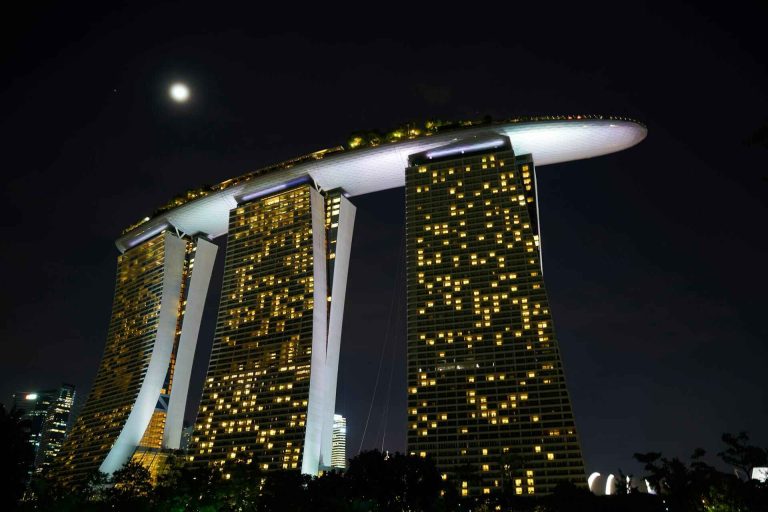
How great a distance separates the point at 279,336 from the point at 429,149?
41474mm

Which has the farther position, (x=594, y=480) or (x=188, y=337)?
(x=188, y=337)

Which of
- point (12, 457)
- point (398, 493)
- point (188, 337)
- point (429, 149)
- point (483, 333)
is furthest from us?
point (188, 337)

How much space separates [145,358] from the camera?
139750mm

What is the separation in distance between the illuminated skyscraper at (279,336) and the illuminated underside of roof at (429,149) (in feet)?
11.5

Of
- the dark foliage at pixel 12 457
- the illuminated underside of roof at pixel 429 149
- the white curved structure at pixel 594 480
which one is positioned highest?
the illuminated underside of roof at pixel 429 149

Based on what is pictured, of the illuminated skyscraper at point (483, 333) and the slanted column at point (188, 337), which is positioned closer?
the illuminated skyscraper at point (483, 333)

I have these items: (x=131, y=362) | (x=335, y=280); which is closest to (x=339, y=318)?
(x=335, y=280)

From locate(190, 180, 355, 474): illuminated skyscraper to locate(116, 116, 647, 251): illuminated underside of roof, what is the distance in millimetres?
3517

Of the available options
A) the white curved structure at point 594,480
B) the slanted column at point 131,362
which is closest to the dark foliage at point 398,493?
the white curved structure at point 594,480

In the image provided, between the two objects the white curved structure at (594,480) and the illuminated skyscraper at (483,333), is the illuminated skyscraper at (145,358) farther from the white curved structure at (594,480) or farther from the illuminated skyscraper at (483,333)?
the white curved structure at (594,480)

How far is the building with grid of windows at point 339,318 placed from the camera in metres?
95.2

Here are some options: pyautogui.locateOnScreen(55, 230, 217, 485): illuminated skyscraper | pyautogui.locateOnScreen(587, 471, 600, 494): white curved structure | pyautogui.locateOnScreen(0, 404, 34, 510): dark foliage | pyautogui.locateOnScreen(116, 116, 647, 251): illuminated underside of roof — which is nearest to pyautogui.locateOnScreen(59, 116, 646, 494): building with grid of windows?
pyautogui.locateOnScreen(116, 116, 647, 251): illuminated underside of roof

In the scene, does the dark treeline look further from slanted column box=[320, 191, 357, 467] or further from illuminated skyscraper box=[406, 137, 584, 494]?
slanted column box=[320, 191, 357, 467]

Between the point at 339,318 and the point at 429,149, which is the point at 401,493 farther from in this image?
the point at 429,149
